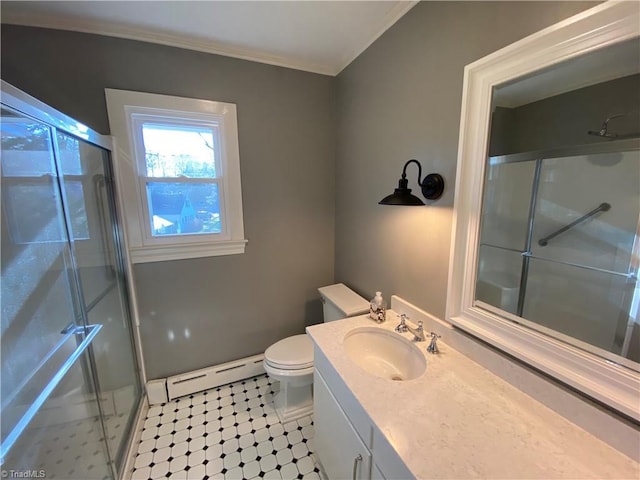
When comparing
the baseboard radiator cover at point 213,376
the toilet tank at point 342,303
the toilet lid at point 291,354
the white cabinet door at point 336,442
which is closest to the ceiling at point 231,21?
the toilet tank at point 342,303

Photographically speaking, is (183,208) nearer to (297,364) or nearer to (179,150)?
(179,150)

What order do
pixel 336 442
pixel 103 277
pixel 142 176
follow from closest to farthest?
pixel 336 442, pixel 103 277, pixel 142 176

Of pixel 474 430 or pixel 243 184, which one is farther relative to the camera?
pixel 243 184

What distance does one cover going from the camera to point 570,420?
2.52ft

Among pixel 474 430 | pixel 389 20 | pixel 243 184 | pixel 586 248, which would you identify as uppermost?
pixel 389 20

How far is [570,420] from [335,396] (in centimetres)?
77

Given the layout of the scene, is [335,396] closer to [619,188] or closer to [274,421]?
[274,421]

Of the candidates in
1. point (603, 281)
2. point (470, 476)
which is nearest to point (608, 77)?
point (603, 281)

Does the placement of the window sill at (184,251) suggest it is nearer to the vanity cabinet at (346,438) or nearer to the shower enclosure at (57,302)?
the shower enclosure at (57,302)

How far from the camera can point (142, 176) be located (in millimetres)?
1619

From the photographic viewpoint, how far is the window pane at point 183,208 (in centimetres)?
168

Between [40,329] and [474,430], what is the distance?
5.25ft

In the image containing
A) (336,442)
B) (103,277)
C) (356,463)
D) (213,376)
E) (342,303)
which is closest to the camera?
(356,463)

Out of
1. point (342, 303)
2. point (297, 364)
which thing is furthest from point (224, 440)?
point (342, 303)
